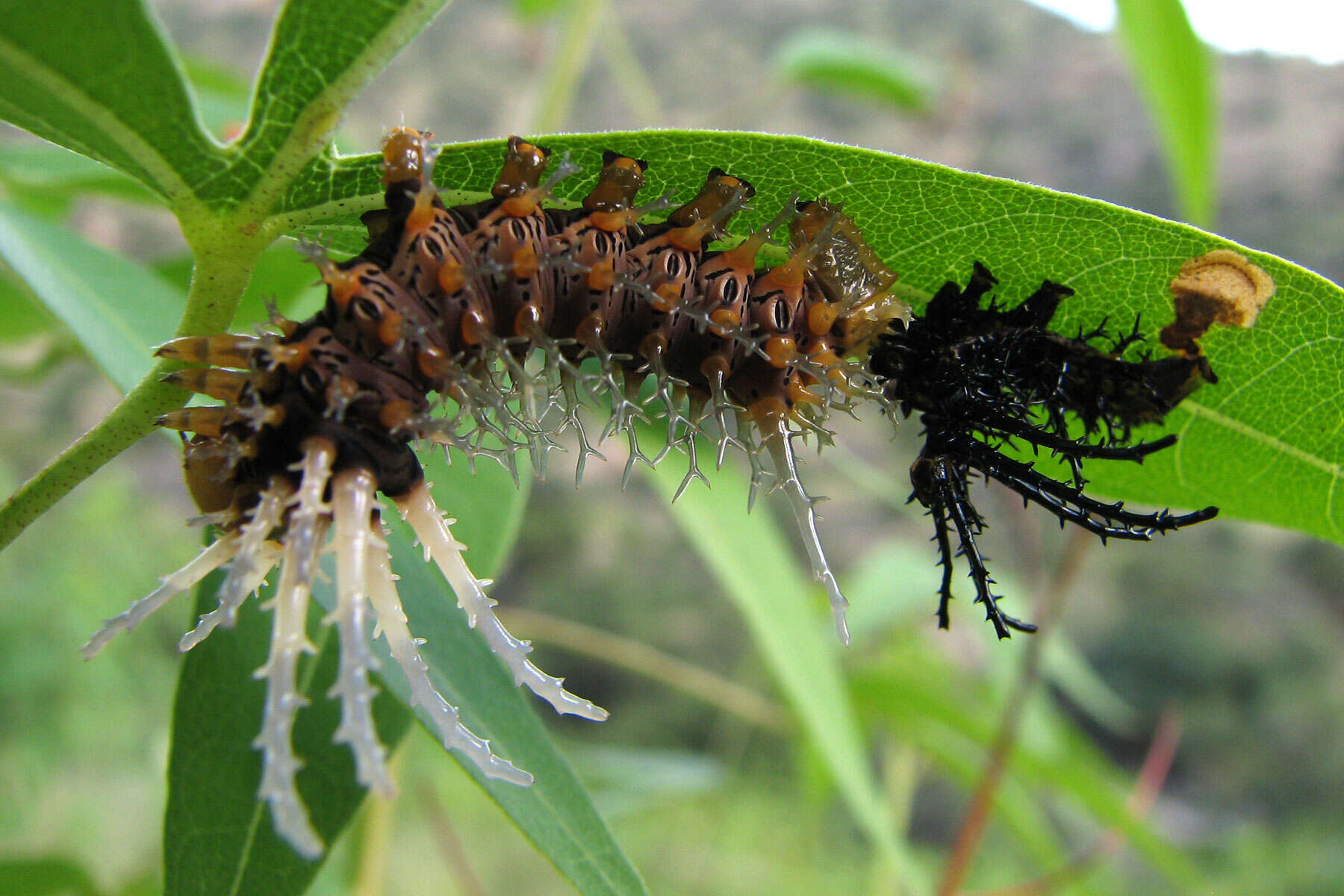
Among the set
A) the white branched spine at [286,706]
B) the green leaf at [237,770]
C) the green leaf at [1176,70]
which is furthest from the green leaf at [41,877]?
the green leaf at [1176,70]

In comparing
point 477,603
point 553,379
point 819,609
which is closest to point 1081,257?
point 553,379

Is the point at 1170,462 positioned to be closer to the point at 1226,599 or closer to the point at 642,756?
the point at 642,756

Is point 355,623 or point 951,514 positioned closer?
point 355,623

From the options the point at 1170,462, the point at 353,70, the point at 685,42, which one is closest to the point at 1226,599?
the point at 685,42

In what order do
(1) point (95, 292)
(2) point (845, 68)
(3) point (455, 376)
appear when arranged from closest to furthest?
1. (3) point (455, 376)
2. (1) point (95, 292)
3. (2) point (845, 68)

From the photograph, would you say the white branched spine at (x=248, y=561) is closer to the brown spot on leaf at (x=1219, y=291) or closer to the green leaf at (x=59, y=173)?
the brown spot on leaf at (x=1219, y=291)

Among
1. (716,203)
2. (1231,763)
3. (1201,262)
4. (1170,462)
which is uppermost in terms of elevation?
(716,203)

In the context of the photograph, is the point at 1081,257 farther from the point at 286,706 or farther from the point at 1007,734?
the point at 1007,734
